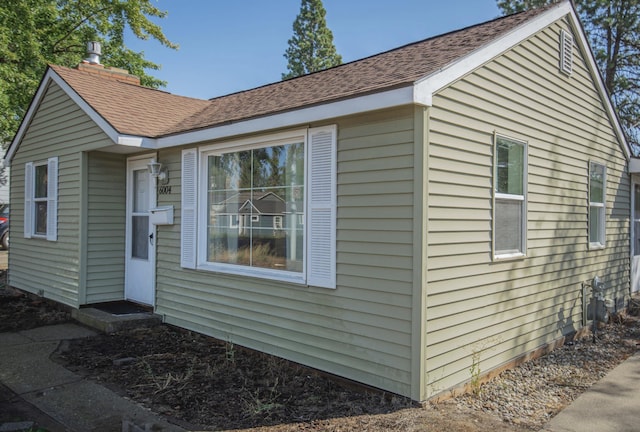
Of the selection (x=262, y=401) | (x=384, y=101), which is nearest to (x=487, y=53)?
(x=384, y=101)

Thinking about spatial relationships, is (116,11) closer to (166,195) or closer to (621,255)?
(166,195)

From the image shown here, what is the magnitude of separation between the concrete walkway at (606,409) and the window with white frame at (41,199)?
7780mm

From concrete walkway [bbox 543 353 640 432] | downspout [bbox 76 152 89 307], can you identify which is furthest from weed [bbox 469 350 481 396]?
downspout [bbox 76 152 89 307]

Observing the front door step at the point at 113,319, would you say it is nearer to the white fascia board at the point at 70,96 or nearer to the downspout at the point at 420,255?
the white fascia board at the point at 70,96

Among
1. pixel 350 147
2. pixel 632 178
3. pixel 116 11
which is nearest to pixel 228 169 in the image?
pixel 350 147

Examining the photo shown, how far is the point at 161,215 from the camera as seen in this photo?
6582mm

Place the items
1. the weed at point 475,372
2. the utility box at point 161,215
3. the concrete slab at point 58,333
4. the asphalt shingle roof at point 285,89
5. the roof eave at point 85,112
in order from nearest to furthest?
the weed at point 475,372 < the asphalt shingle roof at point 285,89 < the concrete slab at point 58,333 < the roof eave at point 85,112 < the utility box at point 161,215

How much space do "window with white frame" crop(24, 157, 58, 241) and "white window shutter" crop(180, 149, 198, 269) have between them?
3.09m

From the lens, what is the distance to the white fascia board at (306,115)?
3.77 meters

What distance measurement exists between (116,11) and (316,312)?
1605 cm

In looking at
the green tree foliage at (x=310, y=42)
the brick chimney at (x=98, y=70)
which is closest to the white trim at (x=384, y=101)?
the brick chimney at (x=98, y=70)

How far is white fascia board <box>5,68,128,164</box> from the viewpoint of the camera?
6520mm

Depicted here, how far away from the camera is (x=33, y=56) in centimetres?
1412

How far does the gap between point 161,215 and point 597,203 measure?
21.1 feet
